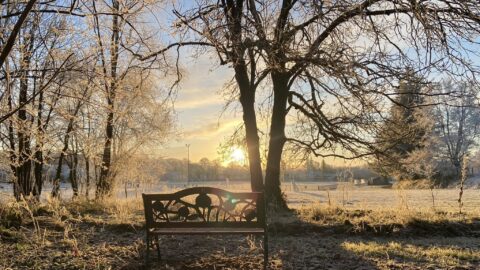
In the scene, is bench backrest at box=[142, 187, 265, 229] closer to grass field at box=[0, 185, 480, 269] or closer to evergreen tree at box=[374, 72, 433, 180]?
grass field at box=[0, 185, 480, 269]

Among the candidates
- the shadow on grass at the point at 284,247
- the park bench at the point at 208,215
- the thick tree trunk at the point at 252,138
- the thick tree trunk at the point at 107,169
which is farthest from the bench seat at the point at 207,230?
the thick tree trunk at the point at 107,169

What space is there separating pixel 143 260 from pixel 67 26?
4.29 meters

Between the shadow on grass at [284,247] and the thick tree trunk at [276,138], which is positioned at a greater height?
the thick tree trunk at [276,138]

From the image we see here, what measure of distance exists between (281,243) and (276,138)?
453cm

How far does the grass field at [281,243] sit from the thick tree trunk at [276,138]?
3.55 ft

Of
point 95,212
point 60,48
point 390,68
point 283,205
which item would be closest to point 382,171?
point 283,205

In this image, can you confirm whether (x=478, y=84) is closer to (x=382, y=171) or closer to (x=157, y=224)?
(x=382, y=171)

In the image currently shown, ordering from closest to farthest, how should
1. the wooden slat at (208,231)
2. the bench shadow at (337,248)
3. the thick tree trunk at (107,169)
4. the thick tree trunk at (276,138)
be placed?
the wooden slat at (208,231)
the bench shadow at (337,248)
the thick tree trunk at (276,138)
the thick tree trunk at (107,169)

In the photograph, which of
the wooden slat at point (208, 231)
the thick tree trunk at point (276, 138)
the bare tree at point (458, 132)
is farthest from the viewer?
the bare tree at point (458, 132)

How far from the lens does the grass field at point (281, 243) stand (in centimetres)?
529

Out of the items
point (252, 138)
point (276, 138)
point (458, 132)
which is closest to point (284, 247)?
point (252, 138)

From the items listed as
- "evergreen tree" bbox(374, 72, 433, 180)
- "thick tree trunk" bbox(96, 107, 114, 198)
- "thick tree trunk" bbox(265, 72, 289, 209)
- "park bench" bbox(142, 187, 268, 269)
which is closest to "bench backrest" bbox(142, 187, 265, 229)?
"park bench" bbox(142, 187, 268, 269)

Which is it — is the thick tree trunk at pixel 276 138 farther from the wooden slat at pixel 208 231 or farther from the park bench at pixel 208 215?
the wooden slat at pixel 208 231

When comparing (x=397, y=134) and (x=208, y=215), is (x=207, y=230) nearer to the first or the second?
(x=208, y=215)
